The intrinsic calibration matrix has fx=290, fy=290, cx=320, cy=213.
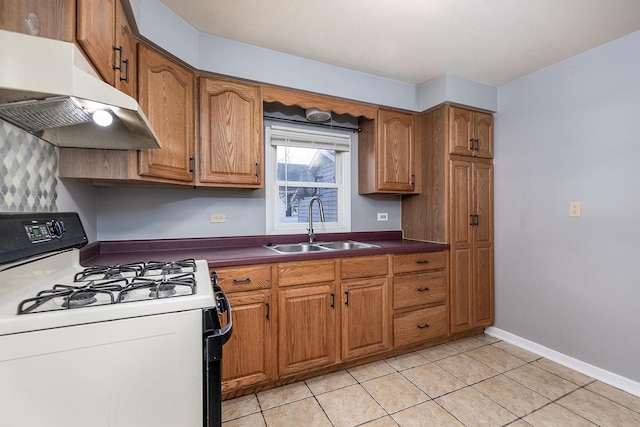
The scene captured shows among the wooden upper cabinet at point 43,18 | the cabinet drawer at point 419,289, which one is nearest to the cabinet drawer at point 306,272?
the cabinet drawer at point 419,289

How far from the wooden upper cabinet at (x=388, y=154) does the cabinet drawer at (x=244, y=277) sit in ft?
4.27

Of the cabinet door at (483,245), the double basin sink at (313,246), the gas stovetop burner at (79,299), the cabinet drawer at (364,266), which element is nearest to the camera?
the gas stovetop burner at (79,299)

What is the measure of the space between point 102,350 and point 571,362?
298 cm

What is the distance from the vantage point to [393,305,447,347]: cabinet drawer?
91.8 inches

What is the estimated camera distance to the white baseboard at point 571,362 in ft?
6.31

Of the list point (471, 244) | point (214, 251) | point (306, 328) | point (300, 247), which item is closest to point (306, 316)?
point (306, 328)

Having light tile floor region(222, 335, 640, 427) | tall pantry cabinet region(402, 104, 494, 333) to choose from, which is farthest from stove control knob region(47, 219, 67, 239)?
tall pantry cabinet region(402, 104, 494, 333)

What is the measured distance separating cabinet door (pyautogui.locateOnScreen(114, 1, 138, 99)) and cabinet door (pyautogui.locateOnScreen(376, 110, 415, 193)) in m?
1.86

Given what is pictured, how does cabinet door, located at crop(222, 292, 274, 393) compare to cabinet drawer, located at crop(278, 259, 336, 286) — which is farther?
cabinet drawer, located at crop(278, 259, 336, 286)

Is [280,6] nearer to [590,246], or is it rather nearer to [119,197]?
[119,197]

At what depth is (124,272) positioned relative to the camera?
4.00ft

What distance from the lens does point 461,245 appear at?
2.64 metres

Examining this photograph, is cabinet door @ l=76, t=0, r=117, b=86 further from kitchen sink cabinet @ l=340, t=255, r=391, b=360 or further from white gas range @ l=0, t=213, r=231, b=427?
kitchen sink cabinet @ l=340, t=255, r=391, b=360

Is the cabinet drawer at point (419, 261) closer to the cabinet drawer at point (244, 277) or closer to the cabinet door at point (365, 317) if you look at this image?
the cabinet door at point (365, 317)
